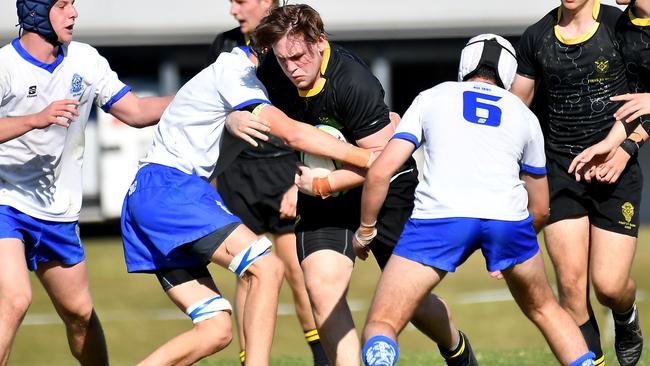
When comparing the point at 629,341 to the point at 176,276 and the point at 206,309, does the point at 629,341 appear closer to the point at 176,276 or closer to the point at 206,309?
the point at 206,309

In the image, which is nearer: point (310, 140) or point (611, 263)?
point (310, 140)

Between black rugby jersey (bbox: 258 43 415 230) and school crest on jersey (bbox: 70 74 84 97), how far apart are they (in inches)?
42.1

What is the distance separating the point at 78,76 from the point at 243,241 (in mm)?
1489

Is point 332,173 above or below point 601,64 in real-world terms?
below

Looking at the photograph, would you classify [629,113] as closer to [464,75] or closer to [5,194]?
[464,75]

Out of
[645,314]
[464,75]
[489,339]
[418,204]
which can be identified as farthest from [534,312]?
[645,314]

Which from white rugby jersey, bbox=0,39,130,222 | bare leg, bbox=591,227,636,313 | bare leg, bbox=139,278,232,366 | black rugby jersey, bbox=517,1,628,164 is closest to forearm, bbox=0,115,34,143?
white rugby jersey, bbox=0,39,130,222

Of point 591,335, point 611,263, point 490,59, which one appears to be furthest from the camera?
point 591,335

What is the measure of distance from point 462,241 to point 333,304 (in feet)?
3.05

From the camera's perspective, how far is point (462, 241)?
5.39m

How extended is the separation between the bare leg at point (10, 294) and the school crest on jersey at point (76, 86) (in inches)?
35.9

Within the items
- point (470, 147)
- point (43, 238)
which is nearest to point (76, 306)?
point (43, 238)

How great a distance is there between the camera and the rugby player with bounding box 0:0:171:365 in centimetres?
614

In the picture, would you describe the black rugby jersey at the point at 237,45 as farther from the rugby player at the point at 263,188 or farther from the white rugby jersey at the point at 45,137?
the white rugby jersey at the point at 45,137
